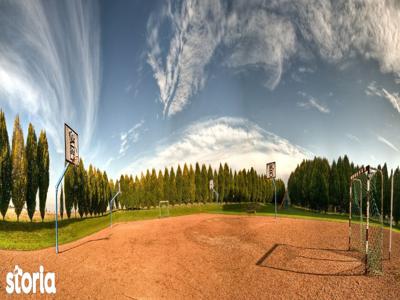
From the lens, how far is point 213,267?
9562 mm

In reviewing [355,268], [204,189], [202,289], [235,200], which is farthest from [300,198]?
[202,289]

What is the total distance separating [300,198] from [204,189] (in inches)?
739

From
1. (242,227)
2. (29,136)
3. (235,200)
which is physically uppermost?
(29,136)

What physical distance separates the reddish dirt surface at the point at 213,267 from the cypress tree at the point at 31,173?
10.6 m

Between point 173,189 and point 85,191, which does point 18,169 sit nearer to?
point 85,191

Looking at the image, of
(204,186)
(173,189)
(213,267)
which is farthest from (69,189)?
(204,186)

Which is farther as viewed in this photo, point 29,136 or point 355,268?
point 29,136

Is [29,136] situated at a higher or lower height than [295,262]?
higher

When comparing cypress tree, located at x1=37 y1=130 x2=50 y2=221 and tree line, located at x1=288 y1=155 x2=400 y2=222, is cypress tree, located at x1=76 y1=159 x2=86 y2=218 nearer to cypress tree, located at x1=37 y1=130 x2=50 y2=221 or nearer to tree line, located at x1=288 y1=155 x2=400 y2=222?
cypress tree, located at x1=37 y1=130 x2=50 y2=221

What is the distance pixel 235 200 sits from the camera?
170 feet

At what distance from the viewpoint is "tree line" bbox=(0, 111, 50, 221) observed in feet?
60.7

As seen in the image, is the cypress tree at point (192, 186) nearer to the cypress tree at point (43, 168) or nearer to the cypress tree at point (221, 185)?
the cypress tree at point (221, 185)

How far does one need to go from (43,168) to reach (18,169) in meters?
2.58

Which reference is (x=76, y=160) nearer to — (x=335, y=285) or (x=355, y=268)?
(x=335, y=285)
